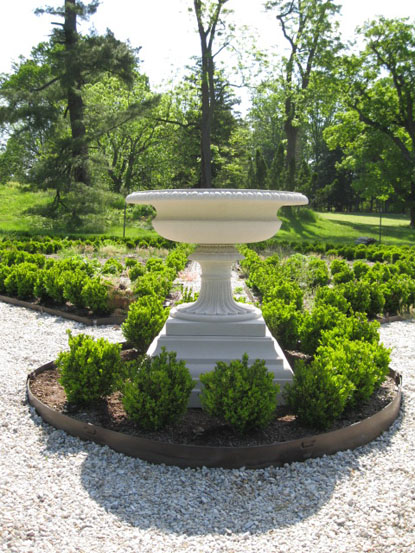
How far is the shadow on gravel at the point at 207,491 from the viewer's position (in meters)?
2.45

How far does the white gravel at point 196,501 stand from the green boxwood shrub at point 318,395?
276mm

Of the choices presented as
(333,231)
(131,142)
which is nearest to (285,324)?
(333,231)

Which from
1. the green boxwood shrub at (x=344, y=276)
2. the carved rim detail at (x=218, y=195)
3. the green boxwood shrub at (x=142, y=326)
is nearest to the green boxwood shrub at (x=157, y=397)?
the carved rim detail at (x=218, y=195)

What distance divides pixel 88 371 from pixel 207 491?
131 cm

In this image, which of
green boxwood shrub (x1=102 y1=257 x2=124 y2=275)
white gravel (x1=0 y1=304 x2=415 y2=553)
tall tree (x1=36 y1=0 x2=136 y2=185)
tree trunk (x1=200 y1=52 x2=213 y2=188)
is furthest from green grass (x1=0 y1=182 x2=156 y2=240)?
white gravel (x1=0 y1=304 x2=415 y2=553)

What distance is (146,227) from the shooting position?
67.9 ft

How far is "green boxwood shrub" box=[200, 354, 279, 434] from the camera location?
309cm

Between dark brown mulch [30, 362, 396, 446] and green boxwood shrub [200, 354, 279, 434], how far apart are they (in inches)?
4.1

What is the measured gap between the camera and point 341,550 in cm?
223

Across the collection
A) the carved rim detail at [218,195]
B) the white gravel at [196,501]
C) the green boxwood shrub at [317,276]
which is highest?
the carved rim detail at [218,195]

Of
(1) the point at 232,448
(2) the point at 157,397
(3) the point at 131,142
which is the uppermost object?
(3) the point at 131,142

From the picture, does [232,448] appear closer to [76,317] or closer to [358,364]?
[358,364]

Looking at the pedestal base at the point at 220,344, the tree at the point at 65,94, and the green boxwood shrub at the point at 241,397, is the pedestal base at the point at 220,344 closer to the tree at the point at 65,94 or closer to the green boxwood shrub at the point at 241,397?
the green boxwood shrub at the point at 241,397

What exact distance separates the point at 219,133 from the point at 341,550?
2698 cm
